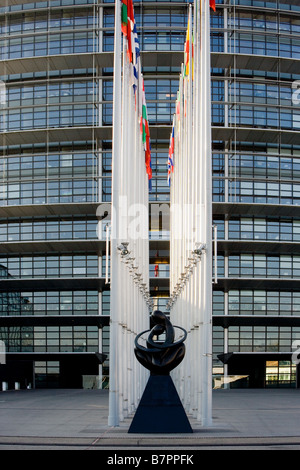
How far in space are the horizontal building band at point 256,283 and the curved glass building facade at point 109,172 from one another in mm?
230

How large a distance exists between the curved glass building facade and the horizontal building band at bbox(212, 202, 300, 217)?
29cm

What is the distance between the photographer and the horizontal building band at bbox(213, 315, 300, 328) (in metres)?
50.5

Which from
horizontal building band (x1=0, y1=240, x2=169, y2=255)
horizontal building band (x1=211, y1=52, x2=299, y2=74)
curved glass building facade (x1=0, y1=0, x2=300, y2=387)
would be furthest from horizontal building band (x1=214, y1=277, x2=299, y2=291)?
horizontal building band (x1=211, y1=52, x2=299, y2=74)

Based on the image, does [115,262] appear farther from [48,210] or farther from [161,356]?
[48,210]

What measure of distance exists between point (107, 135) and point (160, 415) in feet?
124

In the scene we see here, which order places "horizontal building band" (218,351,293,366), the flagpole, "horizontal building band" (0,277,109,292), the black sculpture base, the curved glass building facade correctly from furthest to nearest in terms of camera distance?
the curved glass building facade
"horizontal building band" (218,351,293,366)
"horizontal building band" (0,277,109,292)
the flagpole
the black sculpture base

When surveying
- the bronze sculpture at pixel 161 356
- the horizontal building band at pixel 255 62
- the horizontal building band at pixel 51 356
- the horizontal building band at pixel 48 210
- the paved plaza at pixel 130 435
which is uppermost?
the horizontal building band at pixel 255 62

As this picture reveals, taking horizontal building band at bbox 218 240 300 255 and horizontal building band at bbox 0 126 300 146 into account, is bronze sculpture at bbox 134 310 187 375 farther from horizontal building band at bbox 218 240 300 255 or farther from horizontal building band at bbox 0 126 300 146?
horizontal building band at bbox 0 126 300 146

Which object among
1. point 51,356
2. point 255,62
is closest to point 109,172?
point 255,62

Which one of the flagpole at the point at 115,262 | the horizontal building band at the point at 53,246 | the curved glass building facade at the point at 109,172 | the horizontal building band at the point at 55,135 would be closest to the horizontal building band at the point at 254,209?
the curved glass building facade at the point at 109,172

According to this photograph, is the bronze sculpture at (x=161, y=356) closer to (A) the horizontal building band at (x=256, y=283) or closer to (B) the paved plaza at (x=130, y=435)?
(B) the paved plaza at (x=130, y=435)

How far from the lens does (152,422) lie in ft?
55.5

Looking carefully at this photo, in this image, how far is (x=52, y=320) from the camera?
51531 mm

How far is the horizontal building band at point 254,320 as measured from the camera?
5050 cm
